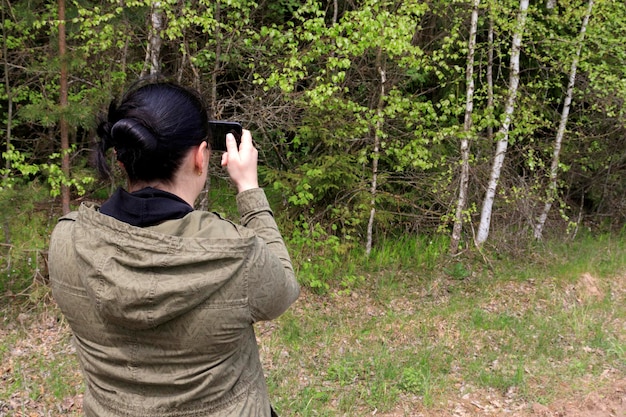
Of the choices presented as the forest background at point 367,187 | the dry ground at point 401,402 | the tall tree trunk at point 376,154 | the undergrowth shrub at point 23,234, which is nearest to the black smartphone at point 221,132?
the forest background at point 367,187

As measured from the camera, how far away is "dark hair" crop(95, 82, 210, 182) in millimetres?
1155

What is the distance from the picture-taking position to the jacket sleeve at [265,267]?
1175 mm

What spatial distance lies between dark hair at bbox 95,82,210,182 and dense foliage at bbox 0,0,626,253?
4.50 meters

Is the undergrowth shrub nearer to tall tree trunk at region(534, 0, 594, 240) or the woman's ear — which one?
the woman's ear

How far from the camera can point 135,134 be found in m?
1.15

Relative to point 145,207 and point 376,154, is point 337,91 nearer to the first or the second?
point 376,154

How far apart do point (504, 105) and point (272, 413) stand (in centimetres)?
815

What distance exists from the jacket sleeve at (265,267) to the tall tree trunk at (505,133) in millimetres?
6875

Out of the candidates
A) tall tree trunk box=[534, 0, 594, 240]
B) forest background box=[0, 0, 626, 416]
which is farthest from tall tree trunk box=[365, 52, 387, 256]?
tall tree trunk box=[534, 0, 594, 240]

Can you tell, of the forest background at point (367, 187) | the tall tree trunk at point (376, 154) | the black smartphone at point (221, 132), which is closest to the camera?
the black smartphone at point (221, 132)

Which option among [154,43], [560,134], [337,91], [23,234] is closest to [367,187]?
[337,91]

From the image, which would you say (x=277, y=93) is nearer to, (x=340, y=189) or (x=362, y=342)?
(x=340, y=189)

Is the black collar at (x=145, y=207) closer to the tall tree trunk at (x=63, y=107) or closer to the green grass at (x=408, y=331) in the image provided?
the green grass at (x=408, y=331)

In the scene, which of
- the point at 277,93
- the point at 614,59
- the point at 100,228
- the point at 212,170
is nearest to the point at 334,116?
the point at 277,93
